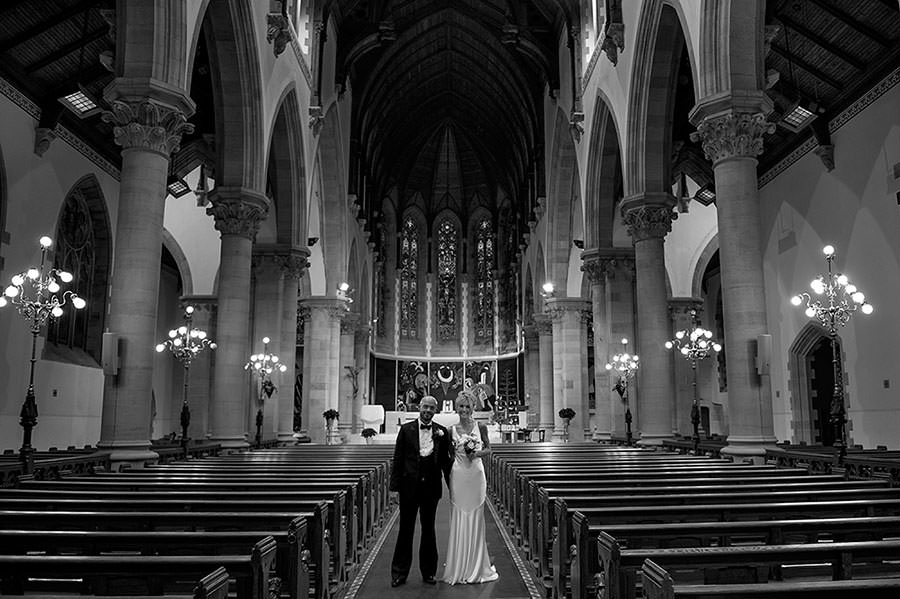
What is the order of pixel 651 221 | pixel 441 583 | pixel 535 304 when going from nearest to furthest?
1. pixel 441 583
2. pixel 651 221
3. pixel 535 304

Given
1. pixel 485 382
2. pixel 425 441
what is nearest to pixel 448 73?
pixel 485 382

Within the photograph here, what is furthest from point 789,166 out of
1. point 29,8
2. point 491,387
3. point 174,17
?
point 491,387

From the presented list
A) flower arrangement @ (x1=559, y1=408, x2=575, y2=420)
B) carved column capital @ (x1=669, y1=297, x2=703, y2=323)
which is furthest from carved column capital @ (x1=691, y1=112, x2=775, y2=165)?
carved column capital @ (x1=669, y1=297, x2=703, y2=323)

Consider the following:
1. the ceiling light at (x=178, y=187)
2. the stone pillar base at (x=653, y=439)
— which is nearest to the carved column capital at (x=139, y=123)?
the stone pillar base at (x=653, y=439)

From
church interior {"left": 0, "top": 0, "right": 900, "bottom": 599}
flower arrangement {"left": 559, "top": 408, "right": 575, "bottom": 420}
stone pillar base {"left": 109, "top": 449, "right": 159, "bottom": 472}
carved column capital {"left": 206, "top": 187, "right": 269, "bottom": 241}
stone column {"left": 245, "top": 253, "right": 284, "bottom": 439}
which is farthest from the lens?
flower arrangement {"left": 559, "top": 408, "right": 575, "bottom": 420}

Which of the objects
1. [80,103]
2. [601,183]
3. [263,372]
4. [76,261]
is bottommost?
[263,372]

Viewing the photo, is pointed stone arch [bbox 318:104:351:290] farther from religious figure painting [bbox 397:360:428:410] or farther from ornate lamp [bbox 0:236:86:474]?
religious figure painting [bbox 397:360:428:410]

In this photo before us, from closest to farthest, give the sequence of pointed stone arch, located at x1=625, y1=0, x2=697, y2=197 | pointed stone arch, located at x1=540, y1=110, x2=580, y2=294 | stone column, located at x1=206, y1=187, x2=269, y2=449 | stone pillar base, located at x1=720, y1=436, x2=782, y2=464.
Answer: stone pillar base, located at x1=720, y1=436, x2=782, y2=464, stone column, located at x1=206, y1=187, x2=269, y2=449, pointed stone arch, located at x1=625, y1=0, x2=697, y2=197, pointed stone arch, located at x1=540, y1=110, x2=580, y2=294

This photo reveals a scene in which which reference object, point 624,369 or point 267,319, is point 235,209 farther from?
point 624,369

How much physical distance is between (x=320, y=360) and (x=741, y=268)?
18924mm

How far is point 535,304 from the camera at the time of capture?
37.3m

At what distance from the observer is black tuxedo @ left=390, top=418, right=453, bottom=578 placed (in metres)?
7.03

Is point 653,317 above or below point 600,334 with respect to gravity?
below

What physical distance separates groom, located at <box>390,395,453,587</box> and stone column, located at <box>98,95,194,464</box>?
233 inches
